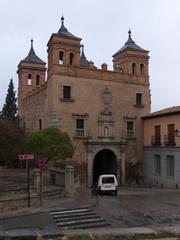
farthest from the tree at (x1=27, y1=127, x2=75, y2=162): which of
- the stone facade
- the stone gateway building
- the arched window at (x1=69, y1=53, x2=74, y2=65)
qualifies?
the arched window at (x1=69, y1=53, x2=74, y2=65)

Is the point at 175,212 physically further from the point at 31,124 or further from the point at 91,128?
the point at 31,124

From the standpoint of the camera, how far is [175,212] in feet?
59.1

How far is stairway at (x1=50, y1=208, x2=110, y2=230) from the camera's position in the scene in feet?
48.5

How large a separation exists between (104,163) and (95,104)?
6.93 m

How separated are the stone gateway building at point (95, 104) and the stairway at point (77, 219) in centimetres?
1817

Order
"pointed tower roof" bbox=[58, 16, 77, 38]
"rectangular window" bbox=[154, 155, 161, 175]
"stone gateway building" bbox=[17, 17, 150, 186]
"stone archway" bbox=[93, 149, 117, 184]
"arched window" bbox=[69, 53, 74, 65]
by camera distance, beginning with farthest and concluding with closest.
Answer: "stone archway" bbox=[93, 149, 117, 184] → "rectangular window" bbox=[154, 155, 161, 175] → "pointed tower roof" bbox=[58, 16, 77, 38] → "arched window" bbox=[69, 53, 74, 65] → "stone gateway building" bbox=[17, 17, 150, 186]

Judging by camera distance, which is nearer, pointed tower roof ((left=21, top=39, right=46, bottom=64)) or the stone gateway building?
the stone gateway building

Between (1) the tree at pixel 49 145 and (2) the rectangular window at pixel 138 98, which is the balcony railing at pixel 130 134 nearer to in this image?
(2) the rectangular window at pixel 138 98

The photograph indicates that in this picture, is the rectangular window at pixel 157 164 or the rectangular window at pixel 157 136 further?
the rectangular window at pixel 157 164

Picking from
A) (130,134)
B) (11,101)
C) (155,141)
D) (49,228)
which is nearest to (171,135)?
(155,141)

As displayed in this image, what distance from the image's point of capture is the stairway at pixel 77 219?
14.8 m

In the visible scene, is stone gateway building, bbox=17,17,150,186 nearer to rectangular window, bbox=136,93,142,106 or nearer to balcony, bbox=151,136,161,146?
rectangular window, bbox=136,93,142,106

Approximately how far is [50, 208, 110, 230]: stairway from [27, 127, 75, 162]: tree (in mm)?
9772

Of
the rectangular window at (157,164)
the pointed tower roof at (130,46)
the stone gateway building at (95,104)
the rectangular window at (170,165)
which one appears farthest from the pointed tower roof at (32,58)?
the rectangular window at (170,165)
